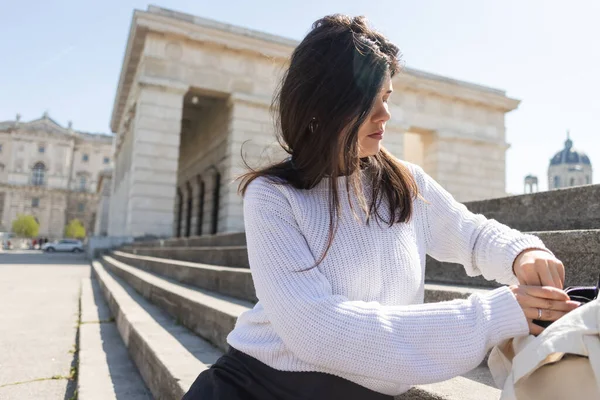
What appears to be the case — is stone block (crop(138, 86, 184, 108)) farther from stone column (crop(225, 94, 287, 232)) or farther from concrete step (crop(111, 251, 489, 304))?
concrete step (crop(111, 251, 489, 304))

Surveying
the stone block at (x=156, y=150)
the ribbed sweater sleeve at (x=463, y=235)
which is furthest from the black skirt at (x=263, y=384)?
the stone block at (x=156, y=150)

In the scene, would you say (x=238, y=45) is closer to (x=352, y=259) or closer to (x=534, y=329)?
(x=352, y=259)

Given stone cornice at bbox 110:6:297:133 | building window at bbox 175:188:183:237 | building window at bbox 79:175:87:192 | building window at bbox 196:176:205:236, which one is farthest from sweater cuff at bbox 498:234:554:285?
building window at bbox 79:175:87:192

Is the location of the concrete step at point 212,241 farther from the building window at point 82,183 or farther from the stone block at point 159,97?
the building window at point 82,183

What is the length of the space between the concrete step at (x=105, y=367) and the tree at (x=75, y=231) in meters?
61.9

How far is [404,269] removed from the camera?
53.2 inches

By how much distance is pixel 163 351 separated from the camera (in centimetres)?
286

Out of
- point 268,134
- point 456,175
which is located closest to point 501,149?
point 456,175

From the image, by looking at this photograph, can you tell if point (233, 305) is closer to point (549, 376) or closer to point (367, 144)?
point (367, 144)

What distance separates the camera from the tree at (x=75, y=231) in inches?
2403

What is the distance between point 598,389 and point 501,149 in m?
21.3

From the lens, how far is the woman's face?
1371 millimetres

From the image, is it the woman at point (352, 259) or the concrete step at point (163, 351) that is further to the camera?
the concrete step at point (163, 351)

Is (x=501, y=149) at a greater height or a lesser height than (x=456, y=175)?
greater
